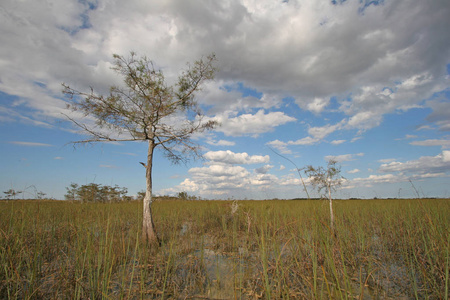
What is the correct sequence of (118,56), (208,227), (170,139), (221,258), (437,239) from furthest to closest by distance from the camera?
(208,227), (170,139), (118,56), (221,258), (437,239)

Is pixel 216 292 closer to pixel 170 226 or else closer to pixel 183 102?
pixel 170 226

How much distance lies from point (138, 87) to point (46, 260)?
534 centimetres

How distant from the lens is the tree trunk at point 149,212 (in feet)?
20.8

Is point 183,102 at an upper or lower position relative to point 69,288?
upper

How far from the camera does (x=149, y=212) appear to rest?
21.8 ft

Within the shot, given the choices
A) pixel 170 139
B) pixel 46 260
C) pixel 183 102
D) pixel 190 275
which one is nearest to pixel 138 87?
pixel 183 102

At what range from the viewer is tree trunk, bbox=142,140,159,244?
6342 mm

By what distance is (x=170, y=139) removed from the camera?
7578mm

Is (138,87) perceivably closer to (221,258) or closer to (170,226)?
(170,226)

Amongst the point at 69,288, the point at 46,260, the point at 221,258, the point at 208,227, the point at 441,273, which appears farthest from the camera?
the point at 208,227

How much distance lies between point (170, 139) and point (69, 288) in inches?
196

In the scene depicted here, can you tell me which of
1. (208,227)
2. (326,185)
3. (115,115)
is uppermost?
(115,115)

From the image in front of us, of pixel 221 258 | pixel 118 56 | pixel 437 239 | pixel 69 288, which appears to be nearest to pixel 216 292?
pixel 221 258

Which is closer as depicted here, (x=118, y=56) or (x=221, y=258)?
(x=221, y=258)
